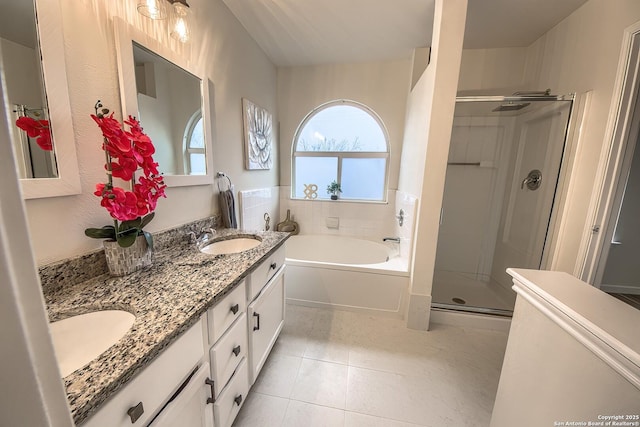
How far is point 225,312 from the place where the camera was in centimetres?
98

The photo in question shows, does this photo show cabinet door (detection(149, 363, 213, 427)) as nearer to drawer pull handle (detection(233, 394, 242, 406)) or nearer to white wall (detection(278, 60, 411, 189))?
drawer pull handle (detection(233, 394, 242, 406))

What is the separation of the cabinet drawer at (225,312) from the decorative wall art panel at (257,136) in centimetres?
137

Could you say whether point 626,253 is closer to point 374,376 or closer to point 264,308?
point 374,376

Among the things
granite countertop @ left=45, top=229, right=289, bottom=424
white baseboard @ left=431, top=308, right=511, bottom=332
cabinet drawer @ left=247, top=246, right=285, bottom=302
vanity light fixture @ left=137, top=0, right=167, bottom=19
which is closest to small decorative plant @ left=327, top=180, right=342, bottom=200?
cabinet drawer @ left=247, top=246, right=285, bottom=302

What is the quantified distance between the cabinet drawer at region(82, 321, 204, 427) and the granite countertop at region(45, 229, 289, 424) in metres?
0.03

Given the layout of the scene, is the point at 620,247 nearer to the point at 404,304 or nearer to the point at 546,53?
the point at 546,53

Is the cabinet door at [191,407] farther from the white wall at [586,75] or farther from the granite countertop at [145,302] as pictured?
the white wall at [586,75]

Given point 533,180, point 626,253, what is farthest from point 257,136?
point 626,253

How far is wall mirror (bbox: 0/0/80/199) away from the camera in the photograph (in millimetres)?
736

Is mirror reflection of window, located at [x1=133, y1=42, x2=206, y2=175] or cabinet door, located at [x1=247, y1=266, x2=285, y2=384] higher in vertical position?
mirror reflection of window, located at [x1=133, y1=42, x2=206, y2=175]

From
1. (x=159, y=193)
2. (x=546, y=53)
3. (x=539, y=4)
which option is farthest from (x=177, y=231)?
(x=546, y=53)

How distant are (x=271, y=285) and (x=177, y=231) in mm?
635

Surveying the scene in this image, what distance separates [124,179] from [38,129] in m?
0.29

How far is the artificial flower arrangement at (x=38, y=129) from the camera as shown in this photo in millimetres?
771
